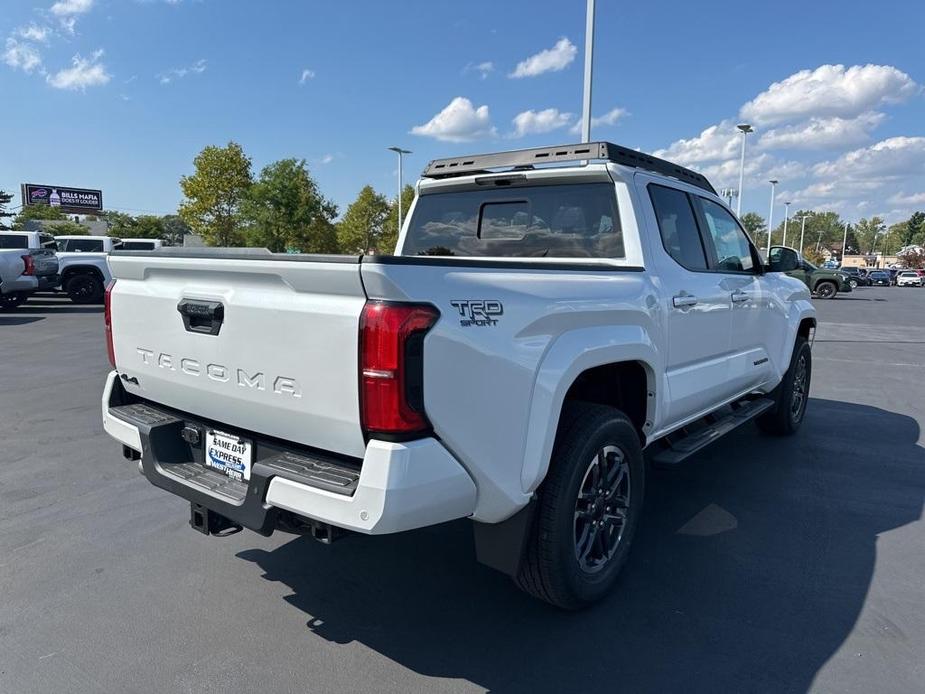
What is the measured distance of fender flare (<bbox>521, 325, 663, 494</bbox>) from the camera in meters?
2.46

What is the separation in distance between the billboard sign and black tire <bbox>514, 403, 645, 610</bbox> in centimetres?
9432

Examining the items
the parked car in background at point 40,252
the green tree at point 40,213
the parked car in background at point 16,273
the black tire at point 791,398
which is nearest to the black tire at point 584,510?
the black tire at point 791,398

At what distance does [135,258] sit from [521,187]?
83.5 inches

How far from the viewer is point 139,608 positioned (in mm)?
2934

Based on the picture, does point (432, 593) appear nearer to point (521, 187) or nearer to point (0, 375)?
point (521, 187)

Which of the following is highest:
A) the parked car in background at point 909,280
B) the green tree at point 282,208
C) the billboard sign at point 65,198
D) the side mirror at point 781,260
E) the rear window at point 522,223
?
the billboard sign at point 65,198

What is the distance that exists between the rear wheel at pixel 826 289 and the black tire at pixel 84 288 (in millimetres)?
28151

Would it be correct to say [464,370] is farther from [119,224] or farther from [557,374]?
[119,224]

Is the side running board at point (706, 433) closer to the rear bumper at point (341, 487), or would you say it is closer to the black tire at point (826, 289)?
the rear bumper at point (341, 487)

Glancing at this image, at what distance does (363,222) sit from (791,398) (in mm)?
48677

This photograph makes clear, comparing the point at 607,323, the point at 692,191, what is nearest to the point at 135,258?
the point at 607,323

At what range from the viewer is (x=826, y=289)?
28.7 m

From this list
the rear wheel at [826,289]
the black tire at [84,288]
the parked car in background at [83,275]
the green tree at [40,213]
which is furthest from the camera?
the green tree at [40,213]

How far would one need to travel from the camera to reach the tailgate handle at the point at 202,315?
251 cm
